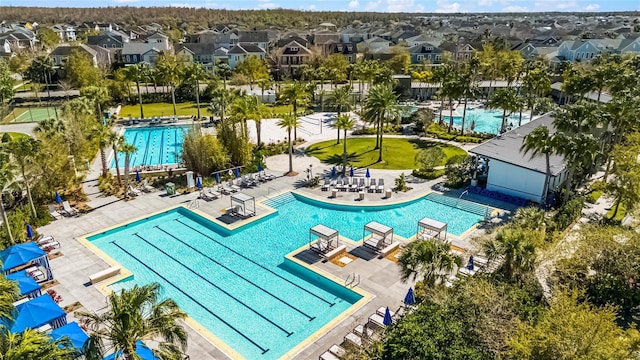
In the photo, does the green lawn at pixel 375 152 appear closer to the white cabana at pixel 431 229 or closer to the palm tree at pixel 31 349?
the white cabana at pixel 431 229

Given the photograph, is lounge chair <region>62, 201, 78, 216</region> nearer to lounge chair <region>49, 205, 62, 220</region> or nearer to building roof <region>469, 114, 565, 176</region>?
lounge chair <region>49, 205, 62, 220</region>

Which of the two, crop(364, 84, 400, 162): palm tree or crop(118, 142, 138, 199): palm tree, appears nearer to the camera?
crop(118, 142, 138, 199): palm tree

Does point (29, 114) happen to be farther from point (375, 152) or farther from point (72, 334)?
point (72, 334)

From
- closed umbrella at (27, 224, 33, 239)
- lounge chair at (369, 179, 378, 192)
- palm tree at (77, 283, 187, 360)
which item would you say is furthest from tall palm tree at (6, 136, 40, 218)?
lounge chair at (369, 179, 378, 192)

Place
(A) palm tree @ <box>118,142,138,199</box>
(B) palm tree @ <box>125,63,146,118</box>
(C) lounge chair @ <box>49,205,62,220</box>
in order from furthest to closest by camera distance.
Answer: (B) palm tree @ <box>125,63,146,118</box> < (A) palm tree @ <box>118,142,138,199</box> < (C) lounge chair @ <box>49,205,62,220</box>

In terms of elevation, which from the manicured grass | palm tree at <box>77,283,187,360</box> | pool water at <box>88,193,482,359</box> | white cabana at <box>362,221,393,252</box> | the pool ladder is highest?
palm tree at <box>77,283,187,360</box>

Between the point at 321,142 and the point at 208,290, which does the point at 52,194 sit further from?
the point at 321,142

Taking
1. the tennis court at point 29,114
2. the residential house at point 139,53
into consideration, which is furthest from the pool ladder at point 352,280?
the residential house at point 139,53

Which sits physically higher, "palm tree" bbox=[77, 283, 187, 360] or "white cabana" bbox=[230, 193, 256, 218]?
"palm tree" bbox=[77, 283, 187, 360]
